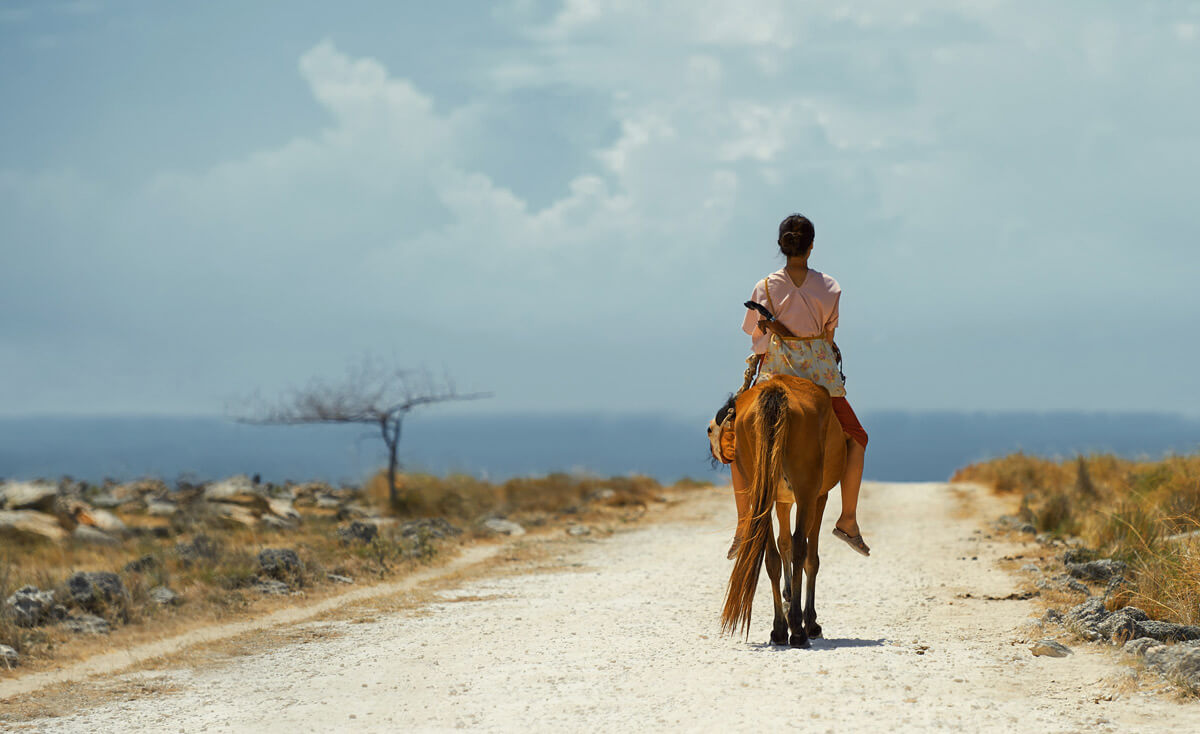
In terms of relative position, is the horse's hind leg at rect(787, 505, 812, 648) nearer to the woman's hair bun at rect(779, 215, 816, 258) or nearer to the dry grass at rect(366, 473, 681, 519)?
the woman's hair bun at rect(779, 215, 816, 258)

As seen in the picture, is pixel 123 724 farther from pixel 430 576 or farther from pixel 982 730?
pixel 430 576

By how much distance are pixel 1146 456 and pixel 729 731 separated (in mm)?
19590

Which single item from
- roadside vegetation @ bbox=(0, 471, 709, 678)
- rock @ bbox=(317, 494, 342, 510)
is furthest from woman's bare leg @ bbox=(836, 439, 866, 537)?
rock @ bbox=(317, 494, 342, 510)

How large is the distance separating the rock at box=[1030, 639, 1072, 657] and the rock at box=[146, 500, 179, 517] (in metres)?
21.3

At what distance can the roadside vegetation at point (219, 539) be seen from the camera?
39.8 ft

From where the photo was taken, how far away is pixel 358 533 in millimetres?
16672

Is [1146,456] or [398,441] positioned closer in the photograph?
[1146,456]

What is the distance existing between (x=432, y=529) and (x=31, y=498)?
11.0 meters

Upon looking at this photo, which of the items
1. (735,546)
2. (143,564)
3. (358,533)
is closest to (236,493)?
(358,533)

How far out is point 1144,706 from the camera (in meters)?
6.45

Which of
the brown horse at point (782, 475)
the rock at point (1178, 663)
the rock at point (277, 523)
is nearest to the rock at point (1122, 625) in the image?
the rock at point (1178, 663)

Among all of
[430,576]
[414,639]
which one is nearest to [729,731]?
[414,639]

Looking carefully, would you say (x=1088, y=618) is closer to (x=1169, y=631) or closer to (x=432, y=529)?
(x=1169, y=631)

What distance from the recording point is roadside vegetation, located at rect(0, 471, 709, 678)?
12.1 m
